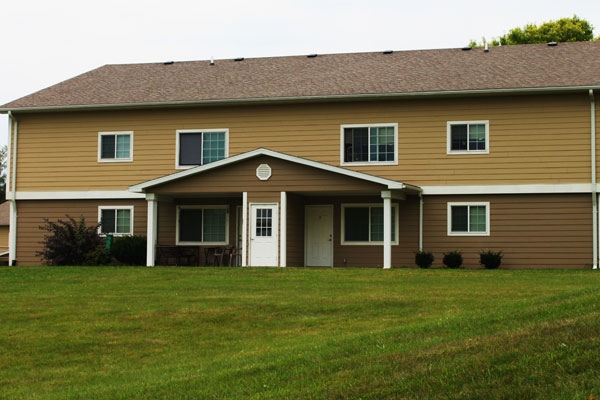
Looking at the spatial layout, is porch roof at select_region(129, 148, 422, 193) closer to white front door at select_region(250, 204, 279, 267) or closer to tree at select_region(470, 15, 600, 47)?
white front door at select_region(250, 204, 279, 267)

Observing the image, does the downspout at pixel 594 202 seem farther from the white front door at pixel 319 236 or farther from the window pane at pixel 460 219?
Result: the white front door at pixel 319 236

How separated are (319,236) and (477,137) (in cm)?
557

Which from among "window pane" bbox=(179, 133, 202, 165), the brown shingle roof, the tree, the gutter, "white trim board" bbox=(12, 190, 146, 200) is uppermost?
the tree

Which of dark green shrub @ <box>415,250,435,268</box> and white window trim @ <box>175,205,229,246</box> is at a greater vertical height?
white window trim @ <box>175,205,229,246</box>

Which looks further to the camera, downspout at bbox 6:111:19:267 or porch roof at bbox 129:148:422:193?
downspout at bbox 6:111:19:267

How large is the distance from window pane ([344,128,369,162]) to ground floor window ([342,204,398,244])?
146cm

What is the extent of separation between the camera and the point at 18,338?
1387 centimetres

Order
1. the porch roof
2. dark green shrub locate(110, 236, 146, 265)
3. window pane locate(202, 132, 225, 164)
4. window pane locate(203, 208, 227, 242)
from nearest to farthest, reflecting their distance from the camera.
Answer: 1. the porch roof
2. dark green shrub locate(110, 236, 146, 265)
3. window pane locate(202, 132, 225, 164)
4. window pane locate(203, 208, 227, 242)

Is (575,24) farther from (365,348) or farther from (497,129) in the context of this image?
(365,348)

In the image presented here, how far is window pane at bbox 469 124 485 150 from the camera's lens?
2636cm

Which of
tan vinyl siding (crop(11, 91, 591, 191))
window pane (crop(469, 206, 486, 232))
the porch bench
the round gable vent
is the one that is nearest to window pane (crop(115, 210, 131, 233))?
tan vinyl siding (crop(11, 91, 591, 191))

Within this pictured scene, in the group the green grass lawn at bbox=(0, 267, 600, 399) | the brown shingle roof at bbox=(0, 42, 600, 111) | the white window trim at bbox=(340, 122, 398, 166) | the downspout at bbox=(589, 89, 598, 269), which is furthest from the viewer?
the white window trim at bbox=(340, 122, 398, 166)

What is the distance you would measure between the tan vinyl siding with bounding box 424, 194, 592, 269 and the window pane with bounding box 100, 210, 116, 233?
10108 mm

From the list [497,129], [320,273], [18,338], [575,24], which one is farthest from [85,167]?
[575,24]
